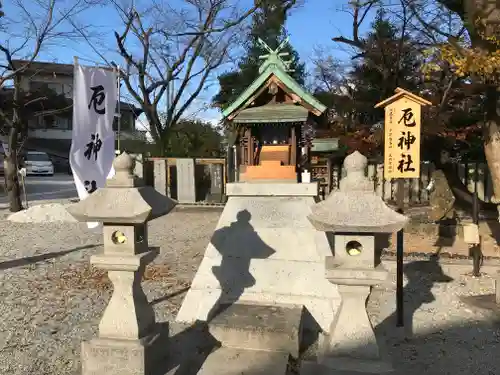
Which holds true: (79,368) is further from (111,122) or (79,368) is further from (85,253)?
(85,253)

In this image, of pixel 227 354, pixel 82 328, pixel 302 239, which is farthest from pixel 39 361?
pixel 302 239

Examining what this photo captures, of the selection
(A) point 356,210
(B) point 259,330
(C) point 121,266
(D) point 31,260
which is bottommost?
(D) point 31,260

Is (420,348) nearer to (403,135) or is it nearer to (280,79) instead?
(403,135)

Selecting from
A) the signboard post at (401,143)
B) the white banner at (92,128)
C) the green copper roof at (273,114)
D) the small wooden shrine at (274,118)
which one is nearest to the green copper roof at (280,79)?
the small wooden shrine at (274,118)

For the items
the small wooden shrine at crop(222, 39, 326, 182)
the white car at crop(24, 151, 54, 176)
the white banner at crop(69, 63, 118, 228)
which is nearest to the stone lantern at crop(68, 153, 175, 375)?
the white banner at crop(69, 63, 118, 228)

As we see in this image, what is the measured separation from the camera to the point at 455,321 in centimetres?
555

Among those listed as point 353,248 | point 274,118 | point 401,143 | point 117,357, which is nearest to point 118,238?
point 117,357

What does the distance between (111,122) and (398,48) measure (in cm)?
990

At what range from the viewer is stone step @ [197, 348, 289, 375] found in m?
3.99

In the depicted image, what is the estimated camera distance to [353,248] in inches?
141

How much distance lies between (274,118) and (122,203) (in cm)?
558

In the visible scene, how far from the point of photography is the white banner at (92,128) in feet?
21.3

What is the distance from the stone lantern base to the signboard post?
3249mm

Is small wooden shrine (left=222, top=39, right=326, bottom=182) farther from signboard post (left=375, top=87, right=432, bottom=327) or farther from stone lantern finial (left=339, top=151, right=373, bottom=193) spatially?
stone lantern finial (left=339, top=151, right=373, bottom=193)
